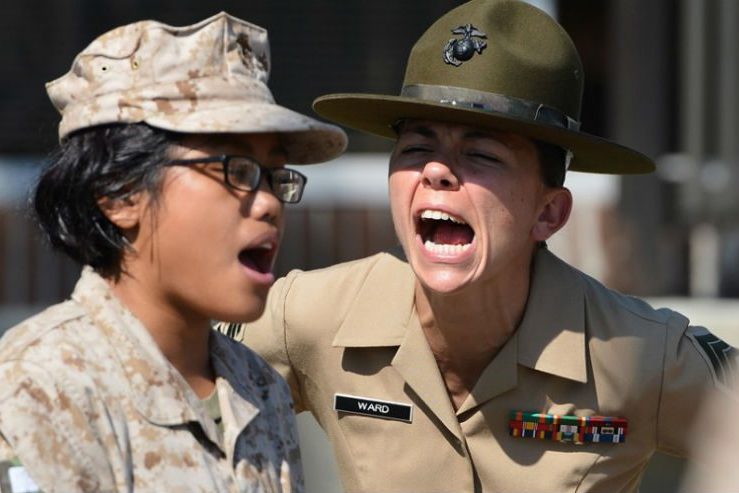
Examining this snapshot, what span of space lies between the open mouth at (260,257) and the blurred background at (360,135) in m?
5.24

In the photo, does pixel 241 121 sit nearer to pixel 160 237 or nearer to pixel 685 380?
pixel 160 237

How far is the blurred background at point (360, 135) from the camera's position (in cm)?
816

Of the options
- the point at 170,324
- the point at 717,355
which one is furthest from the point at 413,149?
the point at 170,324

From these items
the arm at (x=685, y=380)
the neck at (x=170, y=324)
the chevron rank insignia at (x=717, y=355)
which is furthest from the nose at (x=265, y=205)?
the chevron rank insignia at (x=717, y=355)

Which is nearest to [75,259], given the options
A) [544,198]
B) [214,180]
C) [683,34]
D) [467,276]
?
[214,180]

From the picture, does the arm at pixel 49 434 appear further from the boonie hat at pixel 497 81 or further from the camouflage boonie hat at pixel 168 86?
the boonie hat at pixel 497 81

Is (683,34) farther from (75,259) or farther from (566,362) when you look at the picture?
(75,259)

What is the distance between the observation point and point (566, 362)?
12.8ft

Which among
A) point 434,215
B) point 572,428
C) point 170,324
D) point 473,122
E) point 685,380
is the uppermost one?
point 473,122

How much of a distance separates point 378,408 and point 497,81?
86 centimetres

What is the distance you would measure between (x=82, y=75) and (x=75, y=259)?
1.08ft

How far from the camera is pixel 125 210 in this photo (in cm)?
274

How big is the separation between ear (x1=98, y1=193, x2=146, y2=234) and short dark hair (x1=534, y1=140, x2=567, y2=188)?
4.58ft

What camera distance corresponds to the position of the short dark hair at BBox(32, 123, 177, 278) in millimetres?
2695
